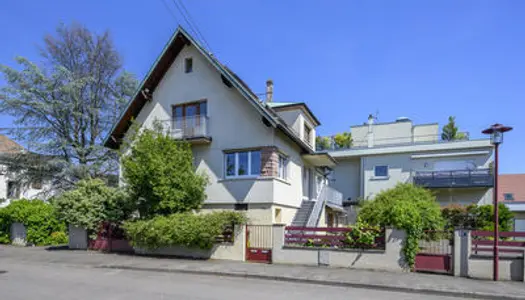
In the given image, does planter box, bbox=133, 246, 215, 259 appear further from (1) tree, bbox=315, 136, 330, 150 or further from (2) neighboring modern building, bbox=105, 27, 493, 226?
(1) tree, bbox=315, 136, 330, 150

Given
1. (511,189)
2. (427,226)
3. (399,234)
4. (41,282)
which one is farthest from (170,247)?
(511,189)

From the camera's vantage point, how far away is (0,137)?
107 ft

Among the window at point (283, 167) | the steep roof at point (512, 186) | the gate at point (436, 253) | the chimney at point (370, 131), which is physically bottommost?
the gate at point (436, 253)

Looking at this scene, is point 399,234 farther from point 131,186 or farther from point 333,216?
point 333,216

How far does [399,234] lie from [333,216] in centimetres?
1260

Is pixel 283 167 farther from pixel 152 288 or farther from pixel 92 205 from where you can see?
pixel 152 288

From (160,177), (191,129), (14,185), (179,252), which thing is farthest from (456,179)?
(14,185)

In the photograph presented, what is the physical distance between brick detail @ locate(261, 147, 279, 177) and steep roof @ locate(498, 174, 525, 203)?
27054 mm

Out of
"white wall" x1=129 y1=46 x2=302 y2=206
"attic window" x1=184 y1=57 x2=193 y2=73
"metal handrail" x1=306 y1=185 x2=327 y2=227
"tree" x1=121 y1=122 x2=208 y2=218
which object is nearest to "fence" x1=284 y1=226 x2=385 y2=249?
"white wall" x1=129 y1=46 x2=302 y2=206

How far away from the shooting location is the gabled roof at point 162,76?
1584cm

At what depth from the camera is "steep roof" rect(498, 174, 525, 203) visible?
32031 millimetres

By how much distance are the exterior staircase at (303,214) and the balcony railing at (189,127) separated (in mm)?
6324

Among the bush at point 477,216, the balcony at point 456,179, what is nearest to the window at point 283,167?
the bush at point 477,216

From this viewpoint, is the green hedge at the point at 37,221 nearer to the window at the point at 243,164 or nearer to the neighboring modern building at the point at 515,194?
the window at the point at 243,164
